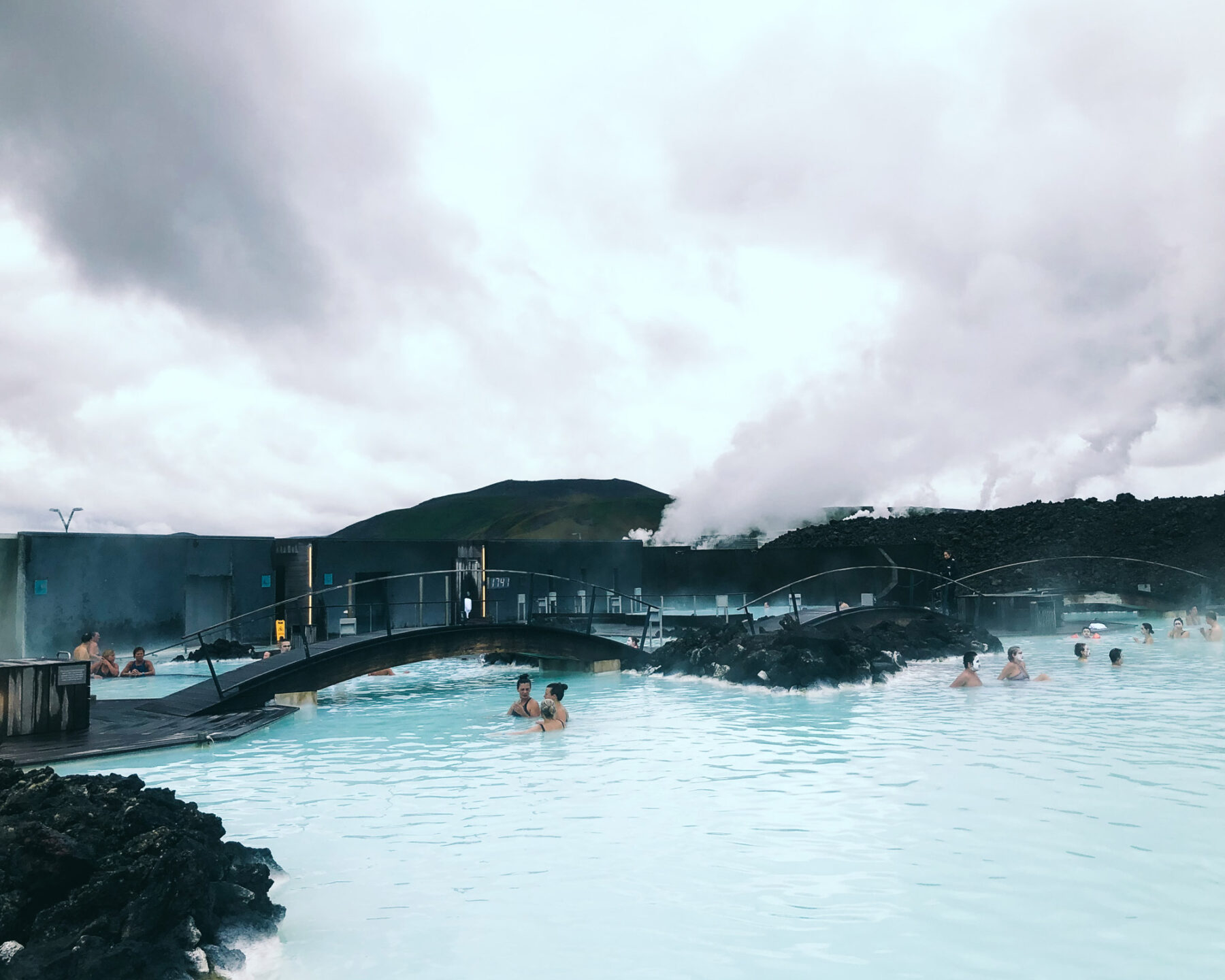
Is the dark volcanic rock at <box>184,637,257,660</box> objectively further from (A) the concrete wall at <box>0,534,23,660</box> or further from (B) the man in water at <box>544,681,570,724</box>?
(B) the man in water at <box>544,681,570,724</box>

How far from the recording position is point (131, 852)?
601cm

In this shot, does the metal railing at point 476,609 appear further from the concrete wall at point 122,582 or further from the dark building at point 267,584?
the concrete wall at point 122,582

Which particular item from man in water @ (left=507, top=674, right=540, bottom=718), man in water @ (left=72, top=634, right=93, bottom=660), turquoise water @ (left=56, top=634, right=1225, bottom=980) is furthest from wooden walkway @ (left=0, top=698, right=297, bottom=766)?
man in water @ (left=72, top=634, right=93, bottom=660)

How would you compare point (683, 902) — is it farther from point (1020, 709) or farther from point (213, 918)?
point (1020, 709)

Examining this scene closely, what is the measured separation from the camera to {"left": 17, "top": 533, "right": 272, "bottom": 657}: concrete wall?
23312 millimetres

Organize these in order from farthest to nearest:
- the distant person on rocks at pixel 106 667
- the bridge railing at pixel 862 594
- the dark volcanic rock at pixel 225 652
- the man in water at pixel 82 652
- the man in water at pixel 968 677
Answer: the bridge railing at pixel 862 594
the dark volcanic rock at pixel 225 652
the distant person on rocks at pixel 106 667
the man in water at pixel 82 652
the man in water at pixel 968 677

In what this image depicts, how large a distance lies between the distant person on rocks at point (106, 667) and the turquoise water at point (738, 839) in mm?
8845

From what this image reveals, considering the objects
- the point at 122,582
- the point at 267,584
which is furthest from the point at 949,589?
the point at 122,582

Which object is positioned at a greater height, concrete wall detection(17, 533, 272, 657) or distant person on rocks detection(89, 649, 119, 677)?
concrete wall detection(17, 533, 272, 657)

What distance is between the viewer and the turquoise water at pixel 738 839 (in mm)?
6523

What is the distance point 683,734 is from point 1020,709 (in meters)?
6.83

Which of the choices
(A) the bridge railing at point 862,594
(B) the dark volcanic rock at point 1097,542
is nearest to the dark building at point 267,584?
(A) the bridge railing at point 862,594

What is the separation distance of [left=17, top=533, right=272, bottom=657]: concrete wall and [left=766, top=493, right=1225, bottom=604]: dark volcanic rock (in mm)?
40555

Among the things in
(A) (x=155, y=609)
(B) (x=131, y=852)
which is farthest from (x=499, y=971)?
(A) (x=155, y=609)
